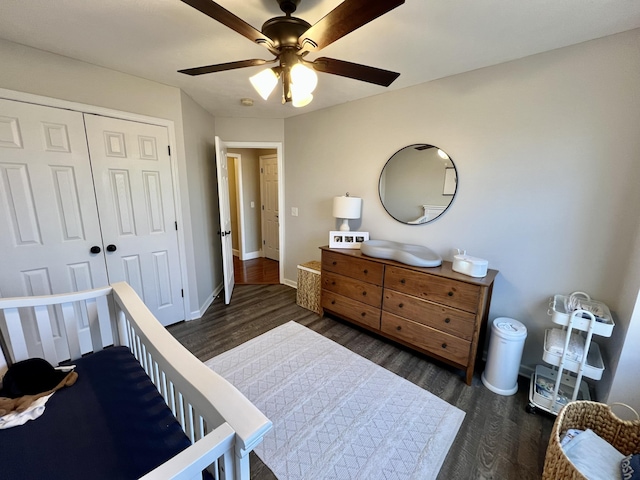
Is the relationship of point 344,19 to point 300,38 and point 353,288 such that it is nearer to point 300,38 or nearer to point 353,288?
point 300,38

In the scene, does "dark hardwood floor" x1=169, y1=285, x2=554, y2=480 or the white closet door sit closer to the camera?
"dark hardwood floor" x1=169, y1=285, x2=554, y2=480

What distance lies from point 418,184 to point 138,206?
2.67m

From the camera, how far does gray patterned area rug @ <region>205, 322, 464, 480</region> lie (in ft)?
4.71

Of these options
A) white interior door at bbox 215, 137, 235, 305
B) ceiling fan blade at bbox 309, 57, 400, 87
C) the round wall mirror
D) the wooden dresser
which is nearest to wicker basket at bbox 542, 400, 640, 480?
the wooden dresser

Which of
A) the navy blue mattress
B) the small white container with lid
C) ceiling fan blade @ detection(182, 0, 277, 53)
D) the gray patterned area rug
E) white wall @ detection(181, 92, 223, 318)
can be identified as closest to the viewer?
the navy blue mattress

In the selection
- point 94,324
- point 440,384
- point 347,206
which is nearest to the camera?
point 94,324

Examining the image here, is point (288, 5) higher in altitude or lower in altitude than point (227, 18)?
higher

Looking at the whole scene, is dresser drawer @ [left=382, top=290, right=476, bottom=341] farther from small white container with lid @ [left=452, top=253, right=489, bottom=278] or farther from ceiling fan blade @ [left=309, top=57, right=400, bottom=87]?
ceiling fan blade @ [left=309, top=57, right=400, bottom=87]

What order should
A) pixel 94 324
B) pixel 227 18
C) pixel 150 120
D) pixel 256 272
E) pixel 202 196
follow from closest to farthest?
pixel 227 18 < pixel 94 324 < pixel 150 120 < pixel 202 196 < pixel 256 272

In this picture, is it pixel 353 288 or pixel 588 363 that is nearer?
pixel 588 363

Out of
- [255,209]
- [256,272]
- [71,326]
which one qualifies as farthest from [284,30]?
[255,209]

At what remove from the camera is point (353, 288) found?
2.67m

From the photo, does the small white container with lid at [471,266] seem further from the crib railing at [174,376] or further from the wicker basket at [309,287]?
the crib railing at [174,376]

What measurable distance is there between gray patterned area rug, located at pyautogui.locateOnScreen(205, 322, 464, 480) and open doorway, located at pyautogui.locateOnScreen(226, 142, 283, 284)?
8.10 feet
